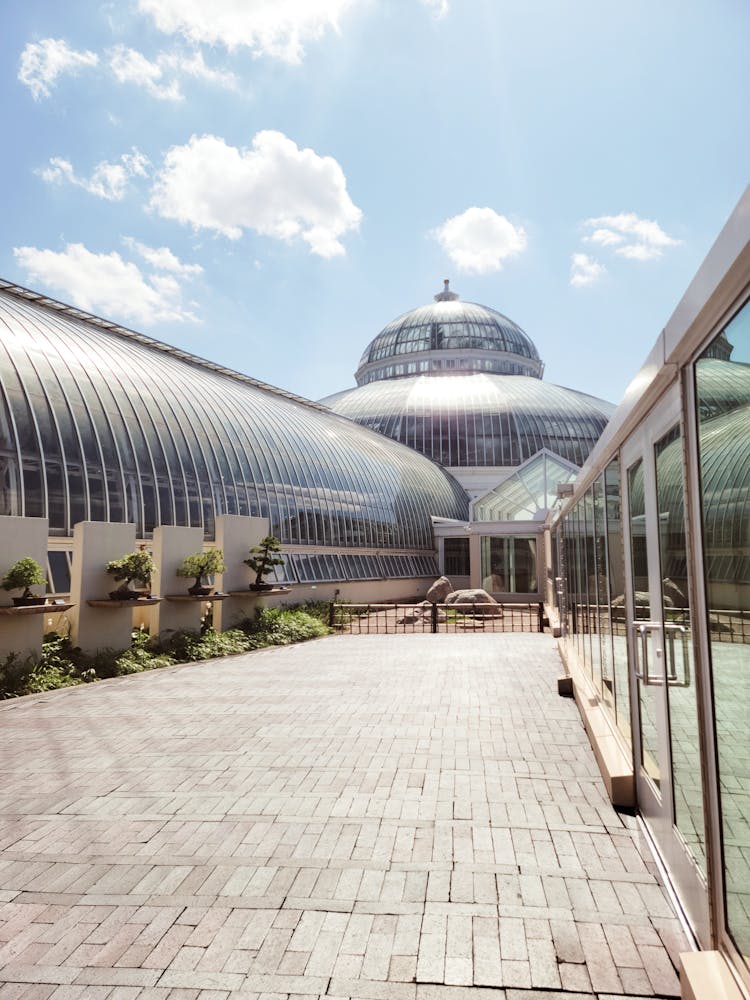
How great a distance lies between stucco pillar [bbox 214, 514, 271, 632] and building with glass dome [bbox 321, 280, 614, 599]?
47.9ft

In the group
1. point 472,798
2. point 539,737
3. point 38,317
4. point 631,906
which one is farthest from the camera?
point 38,317

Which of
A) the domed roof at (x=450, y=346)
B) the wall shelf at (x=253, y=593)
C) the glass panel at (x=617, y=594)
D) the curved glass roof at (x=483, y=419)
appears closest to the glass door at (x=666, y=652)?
the glass panel at (x=617, y=594)

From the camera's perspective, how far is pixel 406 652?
50.0 ft

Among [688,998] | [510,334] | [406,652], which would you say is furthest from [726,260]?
[510,334]

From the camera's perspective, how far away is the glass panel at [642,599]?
441cm

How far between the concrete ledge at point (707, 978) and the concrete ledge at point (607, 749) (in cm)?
260

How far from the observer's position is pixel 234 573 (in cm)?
1775

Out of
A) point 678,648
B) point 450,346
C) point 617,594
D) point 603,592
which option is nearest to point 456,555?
point 450,346

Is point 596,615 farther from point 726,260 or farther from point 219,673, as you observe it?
point 219,673

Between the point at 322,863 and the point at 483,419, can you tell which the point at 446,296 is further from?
the point at 322,863

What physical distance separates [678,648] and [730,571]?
117 centimetres

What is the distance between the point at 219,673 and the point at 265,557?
570cm

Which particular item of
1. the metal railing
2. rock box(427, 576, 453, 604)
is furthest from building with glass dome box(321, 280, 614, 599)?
the metal railing

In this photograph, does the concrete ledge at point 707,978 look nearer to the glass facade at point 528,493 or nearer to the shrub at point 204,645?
the shrub at point 204,645
